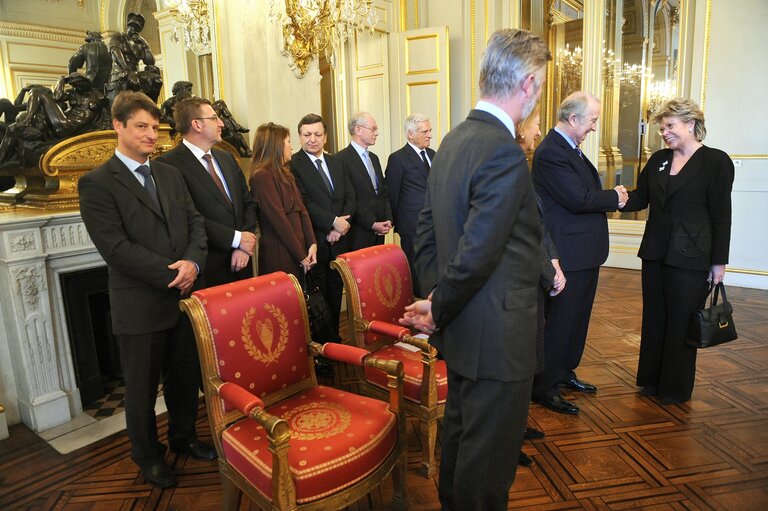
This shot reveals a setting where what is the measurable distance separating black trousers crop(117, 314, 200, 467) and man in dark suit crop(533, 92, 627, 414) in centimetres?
184

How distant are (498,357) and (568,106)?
1.70 m

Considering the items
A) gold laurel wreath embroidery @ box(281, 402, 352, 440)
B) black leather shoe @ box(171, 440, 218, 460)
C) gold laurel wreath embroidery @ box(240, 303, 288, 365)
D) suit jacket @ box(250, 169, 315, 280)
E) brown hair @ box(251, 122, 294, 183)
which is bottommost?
black leather shoe @ box(171, 440, 218, 460)

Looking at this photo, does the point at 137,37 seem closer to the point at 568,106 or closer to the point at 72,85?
the point at 72,85

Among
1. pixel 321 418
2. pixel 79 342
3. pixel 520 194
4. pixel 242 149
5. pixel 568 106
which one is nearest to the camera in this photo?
pixel 520 194

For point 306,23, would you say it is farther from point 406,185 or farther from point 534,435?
point 534,435

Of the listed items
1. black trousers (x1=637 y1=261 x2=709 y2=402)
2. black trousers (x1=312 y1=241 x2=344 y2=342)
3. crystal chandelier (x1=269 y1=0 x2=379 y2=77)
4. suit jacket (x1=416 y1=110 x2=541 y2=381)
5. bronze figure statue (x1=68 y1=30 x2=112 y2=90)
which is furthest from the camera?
crystal chandelier (x1=269 y1=0 x2=379 y2=77)

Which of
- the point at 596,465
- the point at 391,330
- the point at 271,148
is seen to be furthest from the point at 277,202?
the point at 596,465

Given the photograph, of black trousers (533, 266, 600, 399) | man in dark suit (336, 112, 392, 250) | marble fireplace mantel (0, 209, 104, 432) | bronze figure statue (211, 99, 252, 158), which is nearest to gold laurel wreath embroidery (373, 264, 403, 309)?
black trousers (533, 266, 600, 399)

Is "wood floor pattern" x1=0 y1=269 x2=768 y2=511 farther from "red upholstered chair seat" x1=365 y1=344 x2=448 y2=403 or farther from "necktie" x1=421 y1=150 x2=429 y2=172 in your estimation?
"necktie" x1=421 y1=150 x2=429 y2=172

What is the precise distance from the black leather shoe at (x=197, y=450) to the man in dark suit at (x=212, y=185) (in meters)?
0.77

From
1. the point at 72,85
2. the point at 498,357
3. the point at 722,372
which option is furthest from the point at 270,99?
the point at 722,372

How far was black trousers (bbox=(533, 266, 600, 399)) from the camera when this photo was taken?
2.79 metres

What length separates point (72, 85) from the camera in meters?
3.17

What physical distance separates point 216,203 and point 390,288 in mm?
1056
